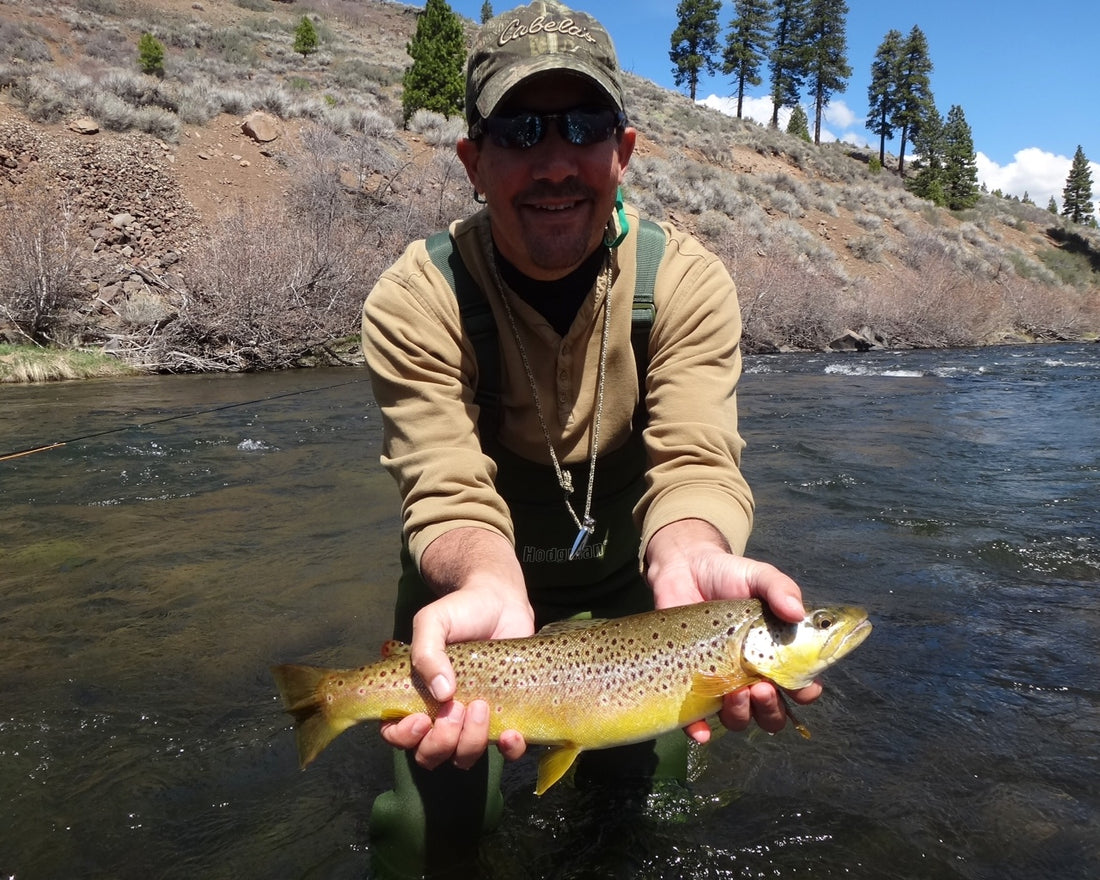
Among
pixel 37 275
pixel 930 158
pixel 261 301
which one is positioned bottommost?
pixel 261 301

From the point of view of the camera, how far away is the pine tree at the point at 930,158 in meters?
56.1

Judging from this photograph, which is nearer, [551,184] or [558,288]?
[551,184]

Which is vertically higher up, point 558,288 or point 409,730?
point 558,288

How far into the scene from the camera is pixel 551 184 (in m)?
2.79

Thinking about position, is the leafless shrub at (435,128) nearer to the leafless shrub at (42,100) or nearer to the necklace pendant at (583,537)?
the leafless shrub at (42,100)

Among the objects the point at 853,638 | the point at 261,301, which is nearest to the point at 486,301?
the point at 853,638

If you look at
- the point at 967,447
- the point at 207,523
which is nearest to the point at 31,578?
the point at 207,523

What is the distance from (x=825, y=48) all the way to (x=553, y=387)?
246ft

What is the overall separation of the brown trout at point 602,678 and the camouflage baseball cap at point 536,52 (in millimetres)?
1759

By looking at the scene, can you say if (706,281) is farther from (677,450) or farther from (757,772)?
(757,772)

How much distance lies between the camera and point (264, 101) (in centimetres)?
2998

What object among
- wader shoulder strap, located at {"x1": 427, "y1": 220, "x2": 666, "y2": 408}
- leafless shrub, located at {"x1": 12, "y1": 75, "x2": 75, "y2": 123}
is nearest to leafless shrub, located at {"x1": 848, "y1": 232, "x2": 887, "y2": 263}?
leafless shrub, located at {"x1": 12, "y1": 75, "x2": 75, "y2": 123}

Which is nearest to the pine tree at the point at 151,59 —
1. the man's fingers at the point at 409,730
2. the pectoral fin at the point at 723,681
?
the man's fingers at the point at 409,730

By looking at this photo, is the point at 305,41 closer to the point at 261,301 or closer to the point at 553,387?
the point at 261,301
